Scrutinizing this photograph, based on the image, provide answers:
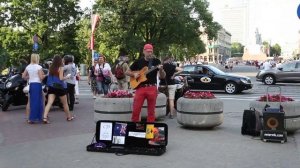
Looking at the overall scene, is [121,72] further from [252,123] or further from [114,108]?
[252,123]

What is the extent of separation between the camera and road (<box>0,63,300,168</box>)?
6.50m

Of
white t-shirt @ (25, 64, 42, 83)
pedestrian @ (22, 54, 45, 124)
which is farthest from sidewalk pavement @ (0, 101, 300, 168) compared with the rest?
white t-shirt @ (25, 64, 42, 83)

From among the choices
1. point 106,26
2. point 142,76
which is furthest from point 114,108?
point 106,26

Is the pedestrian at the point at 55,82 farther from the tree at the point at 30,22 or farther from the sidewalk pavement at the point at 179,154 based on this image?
the tree at the point at 30,22

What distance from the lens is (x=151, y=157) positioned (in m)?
6.87

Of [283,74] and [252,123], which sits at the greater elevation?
[283,74]

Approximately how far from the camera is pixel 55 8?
51.6 meters

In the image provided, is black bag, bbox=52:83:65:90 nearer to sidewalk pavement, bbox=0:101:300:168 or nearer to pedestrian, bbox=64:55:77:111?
sidewalk pavement, bbox=0:101:300:168

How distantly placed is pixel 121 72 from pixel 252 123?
632 centimetres

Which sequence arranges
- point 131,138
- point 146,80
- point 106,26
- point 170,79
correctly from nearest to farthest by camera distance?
point 131,138
point 146,80
point 170,79
point 106,26

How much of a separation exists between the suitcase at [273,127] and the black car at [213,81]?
509 inches

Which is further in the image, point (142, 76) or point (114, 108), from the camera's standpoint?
point (114, 108)

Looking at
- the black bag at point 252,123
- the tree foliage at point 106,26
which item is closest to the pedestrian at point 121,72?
the black bag at point 252,123

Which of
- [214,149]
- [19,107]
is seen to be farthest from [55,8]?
[214,149]
